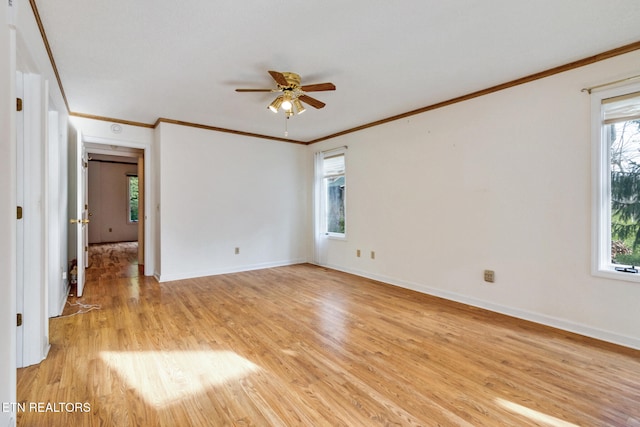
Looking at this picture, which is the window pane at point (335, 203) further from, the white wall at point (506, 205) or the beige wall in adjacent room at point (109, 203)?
the beige wall in adjacent room at point (109, 203)

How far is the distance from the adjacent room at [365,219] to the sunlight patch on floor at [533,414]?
2 centimetres

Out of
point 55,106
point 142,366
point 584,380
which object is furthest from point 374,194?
point 55,106

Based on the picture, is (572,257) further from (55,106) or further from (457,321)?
(55,106)

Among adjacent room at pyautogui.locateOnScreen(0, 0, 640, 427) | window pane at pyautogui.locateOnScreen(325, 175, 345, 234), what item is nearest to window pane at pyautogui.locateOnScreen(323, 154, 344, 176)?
window pane at pyautogui.locateOnScreen(325, 175, 345, 234)

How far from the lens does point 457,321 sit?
9.95ft

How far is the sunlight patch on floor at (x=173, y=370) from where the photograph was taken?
6.15ft

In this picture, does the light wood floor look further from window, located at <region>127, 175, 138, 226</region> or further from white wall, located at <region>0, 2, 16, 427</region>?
window, located at <region>127, 175, 138, 226</region>

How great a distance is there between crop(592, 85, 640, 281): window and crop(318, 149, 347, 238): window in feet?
10.9

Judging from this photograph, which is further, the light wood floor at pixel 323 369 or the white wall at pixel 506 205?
the white wall at pixel 506 205

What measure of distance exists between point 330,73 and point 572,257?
287 centimetres

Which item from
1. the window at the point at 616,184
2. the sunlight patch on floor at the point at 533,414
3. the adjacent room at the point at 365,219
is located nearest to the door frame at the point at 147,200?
the adjacent room at the point at 365,219

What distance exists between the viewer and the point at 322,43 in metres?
2.47

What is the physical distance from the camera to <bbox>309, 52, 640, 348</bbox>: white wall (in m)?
2.71

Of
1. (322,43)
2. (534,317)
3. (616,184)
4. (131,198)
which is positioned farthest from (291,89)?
(131,198)
